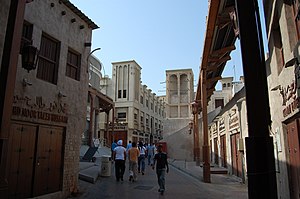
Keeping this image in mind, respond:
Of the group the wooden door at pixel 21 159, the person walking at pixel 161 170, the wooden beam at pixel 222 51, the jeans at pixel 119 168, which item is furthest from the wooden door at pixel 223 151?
the wooden door at pixel 21 159

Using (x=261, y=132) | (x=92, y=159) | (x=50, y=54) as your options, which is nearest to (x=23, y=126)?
(x=50, y=54)

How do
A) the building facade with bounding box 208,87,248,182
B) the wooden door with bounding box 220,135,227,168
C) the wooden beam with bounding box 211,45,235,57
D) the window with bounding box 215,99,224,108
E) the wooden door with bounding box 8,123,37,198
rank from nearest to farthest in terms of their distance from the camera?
the wooden door with bounding box 8,123,37,198
the building facade with bounding box 208,87,248,182
the wooden beam with bounding box 211,45,235,57
the wooden door with bounding box 220,135,227,168
the window with bounding box 215,99,224,108

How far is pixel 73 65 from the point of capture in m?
9.00

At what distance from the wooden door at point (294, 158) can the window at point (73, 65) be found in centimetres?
687

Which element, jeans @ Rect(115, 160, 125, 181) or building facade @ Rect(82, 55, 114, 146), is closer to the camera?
jeans @ Rect(115, 160, 125, 181)

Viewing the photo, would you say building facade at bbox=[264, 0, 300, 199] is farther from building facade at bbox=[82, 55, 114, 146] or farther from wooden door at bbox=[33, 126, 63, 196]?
building facade at bbox=[82, 55, 114, 146]

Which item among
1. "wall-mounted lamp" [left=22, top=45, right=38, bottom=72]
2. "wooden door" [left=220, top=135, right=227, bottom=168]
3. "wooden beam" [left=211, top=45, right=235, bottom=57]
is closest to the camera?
"wall-mounted lamp" [left=22, top=45, right=38, bottom=72]

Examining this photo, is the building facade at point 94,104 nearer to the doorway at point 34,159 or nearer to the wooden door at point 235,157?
the wooden door at point 235,157

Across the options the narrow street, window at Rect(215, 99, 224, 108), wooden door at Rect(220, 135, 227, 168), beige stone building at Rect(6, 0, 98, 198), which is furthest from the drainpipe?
window at Rect(215, 99, 224, 108)

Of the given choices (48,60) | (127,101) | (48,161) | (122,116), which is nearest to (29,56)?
(48,60)

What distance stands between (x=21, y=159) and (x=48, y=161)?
1025 mm

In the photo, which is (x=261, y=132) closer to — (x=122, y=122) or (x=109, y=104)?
(x=109, y=104)

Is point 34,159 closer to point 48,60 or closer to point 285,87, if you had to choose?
point 48,60

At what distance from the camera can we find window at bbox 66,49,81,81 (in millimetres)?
8789
